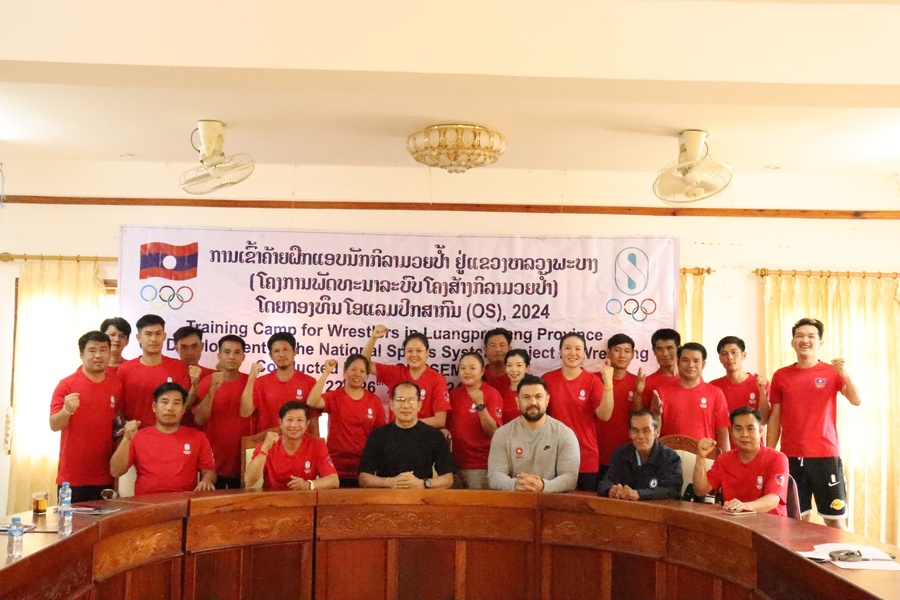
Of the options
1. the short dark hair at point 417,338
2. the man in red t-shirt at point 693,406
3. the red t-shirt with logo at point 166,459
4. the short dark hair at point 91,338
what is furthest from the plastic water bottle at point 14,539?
the man in red t-shirt at point 693,406

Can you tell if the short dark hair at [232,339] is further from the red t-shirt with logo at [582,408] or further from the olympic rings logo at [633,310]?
the olympic rings logo at [633,310]

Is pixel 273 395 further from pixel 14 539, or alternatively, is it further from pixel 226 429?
pixel 14 539

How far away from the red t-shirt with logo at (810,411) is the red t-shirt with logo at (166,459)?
3416 millimetres

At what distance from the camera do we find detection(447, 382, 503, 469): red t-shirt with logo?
5332 mm

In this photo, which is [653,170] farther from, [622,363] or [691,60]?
[691,60]

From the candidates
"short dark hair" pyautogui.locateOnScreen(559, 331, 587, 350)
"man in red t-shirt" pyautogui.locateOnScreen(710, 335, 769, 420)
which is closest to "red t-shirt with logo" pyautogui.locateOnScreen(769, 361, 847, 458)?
"man in red t-shirt" pyautogui.locateOnScreen(710, 335, 769, 420)

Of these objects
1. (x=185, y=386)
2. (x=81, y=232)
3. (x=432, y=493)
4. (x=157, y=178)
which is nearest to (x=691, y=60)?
(x=432, y=493)

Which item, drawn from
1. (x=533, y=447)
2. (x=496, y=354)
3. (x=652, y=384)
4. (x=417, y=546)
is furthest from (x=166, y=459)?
(x=652, y=384)

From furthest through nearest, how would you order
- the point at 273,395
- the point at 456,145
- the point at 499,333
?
the point at 499,333 < the point at 273,395 < the point at 456,145

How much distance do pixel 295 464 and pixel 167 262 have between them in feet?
6.40

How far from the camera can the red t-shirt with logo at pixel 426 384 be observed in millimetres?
5410

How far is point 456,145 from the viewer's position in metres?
5.00

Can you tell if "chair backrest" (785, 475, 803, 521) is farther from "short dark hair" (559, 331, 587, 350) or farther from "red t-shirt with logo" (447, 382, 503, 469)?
"red t-shirt with logo" (447, 382, 503, 469)

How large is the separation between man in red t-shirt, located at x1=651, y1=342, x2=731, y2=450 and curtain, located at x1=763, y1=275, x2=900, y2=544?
4.07ft
